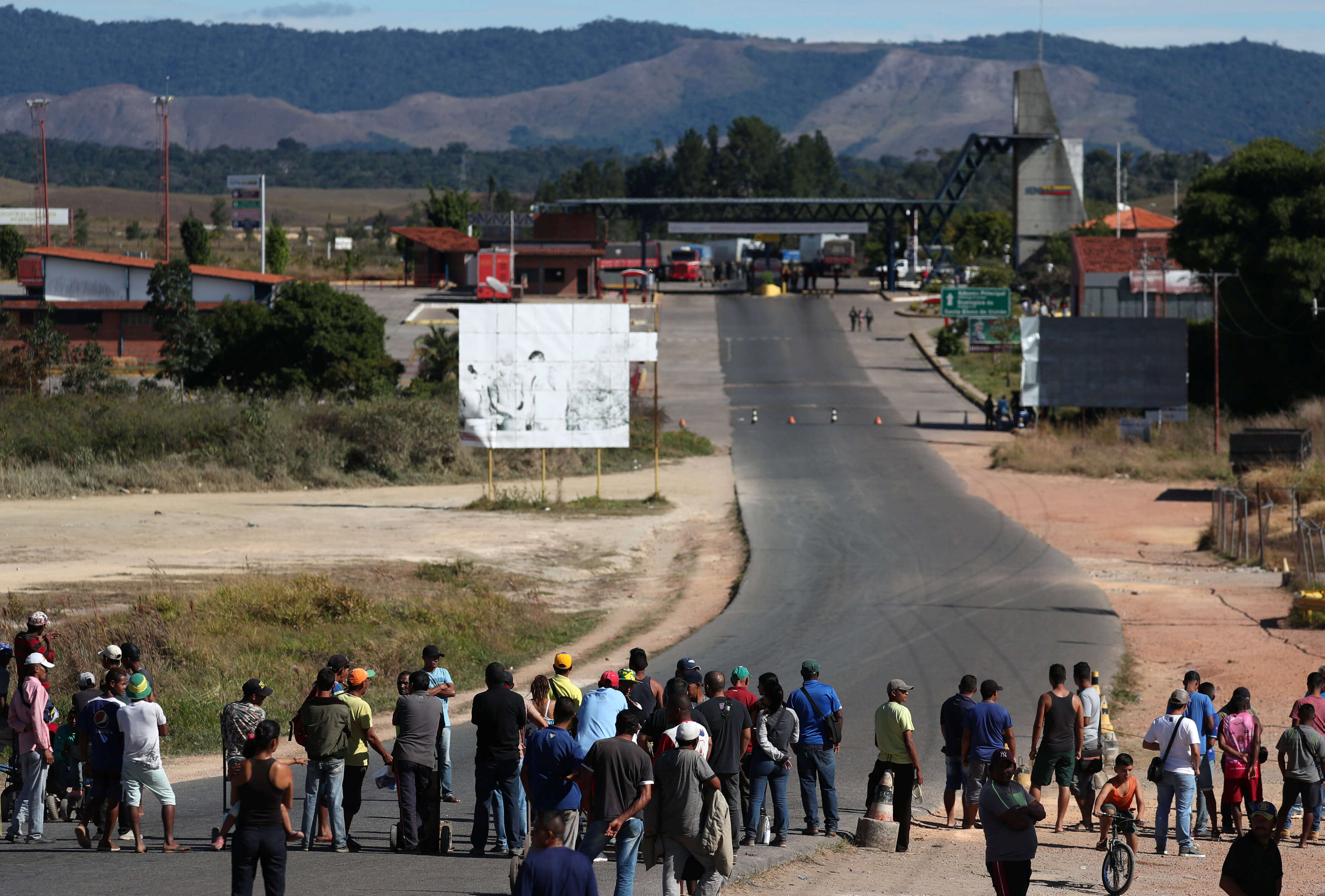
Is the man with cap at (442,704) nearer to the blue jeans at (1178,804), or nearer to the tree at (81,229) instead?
the blue jeans at (1178,804)

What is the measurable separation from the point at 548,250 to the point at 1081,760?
91999mm

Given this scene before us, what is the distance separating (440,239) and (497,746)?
337 feet

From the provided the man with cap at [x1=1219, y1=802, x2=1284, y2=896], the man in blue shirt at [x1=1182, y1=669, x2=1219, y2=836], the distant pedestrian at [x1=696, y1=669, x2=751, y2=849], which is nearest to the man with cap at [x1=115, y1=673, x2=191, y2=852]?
the distant pedestrian at [x1=696, y1=669, x2=751, y2=849]

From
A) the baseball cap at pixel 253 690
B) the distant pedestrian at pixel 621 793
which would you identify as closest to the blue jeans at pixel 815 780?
the distant pedestrian at pixel 621 793

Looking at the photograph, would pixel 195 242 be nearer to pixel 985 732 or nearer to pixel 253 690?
pixel 253 690

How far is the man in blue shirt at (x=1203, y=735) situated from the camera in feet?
47.6

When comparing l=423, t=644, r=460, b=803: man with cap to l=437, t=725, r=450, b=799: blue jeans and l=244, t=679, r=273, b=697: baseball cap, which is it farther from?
l=244, t=679, r=273, b=697: baseball cap

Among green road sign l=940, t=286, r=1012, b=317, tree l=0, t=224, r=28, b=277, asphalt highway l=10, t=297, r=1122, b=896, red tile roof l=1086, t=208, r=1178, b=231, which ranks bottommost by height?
asphalt highway l=10, t=297, r=1122, b=896

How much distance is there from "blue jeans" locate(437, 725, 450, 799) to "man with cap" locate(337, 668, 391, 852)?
18.3 inches

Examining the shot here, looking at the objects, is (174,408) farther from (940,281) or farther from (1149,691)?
(940,281)

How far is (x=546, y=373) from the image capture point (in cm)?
3841

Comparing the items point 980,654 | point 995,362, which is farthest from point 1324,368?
point 980,654

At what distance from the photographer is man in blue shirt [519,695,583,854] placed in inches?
443

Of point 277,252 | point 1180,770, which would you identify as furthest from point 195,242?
point 1180,770
